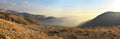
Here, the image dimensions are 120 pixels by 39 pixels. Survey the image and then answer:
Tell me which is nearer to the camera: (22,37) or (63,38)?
(22,37)

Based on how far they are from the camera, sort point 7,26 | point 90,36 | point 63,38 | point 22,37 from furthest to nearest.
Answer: point 90,36
point 63,38
point 7,26
point 22,37

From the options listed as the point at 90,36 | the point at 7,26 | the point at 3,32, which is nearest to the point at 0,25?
the point at 7,26

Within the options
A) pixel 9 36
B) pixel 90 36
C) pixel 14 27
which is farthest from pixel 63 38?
pixel 9 36

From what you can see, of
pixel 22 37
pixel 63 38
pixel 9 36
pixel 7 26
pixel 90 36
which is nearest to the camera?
pixel 9 36

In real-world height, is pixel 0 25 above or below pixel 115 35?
above

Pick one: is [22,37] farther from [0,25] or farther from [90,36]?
[90,36]

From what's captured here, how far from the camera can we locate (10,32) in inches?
1724

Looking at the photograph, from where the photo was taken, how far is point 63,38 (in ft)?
180

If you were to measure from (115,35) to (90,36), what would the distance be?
5500 millimetres

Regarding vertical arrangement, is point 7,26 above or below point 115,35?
above

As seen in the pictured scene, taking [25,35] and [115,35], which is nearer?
[25,35]

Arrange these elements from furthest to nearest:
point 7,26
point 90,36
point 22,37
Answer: point 90,36
point 7,26
point 22,37

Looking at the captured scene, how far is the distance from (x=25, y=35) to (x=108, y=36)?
62.0 ft

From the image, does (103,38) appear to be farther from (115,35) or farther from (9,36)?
(9,36)
